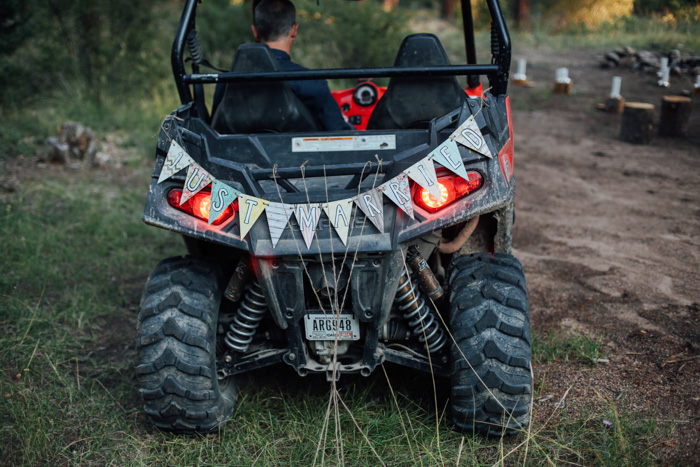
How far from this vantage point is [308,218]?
241 cm

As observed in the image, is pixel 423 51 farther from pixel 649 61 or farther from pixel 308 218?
pixel 649 61

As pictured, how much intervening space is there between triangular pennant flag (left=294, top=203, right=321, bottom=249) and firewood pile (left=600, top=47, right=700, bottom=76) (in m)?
9.61

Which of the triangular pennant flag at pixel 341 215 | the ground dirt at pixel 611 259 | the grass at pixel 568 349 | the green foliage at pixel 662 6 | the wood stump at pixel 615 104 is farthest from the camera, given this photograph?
the green foliage at pixel 662 6

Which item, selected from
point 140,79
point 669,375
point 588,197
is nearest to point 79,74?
point 140,79

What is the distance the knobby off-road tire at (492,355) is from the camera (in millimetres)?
2533

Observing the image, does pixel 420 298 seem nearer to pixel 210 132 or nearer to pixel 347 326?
pixel 347 326

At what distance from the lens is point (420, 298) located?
9.02ft

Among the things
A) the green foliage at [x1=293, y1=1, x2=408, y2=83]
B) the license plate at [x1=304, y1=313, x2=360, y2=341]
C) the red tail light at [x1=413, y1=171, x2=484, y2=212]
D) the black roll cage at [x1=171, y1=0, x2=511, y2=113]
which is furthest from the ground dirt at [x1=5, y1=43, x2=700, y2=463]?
the green foliage at [x1=293, y1=1, x2=408, y2=83]

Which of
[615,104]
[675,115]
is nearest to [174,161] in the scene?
[675,115]

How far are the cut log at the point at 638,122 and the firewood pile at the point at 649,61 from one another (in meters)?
3.41

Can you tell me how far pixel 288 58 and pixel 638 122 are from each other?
5256mm

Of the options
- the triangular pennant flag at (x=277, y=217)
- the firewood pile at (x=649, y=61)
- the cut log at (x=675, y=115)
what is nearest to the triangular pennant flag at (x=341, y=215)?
the triangular pennant flag at (x=277, y=217)

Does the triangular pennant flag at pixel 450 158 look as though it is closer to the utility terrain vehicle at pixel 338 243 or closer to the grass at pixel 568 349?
the utility terrain vehicle at pixel 338 243

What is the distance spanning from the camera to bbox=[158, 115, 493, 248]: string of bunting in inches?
94.1
